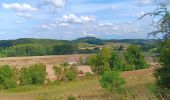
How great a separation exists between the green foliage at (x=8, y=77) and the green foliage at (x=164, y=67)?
65.9m

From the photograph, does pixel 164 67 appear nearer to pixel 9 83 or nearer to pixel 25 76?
pixel 9 83

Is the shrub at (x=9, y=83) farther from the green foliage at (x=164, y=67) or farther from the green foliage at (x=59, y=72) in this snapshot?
the green foliage at (x=164, y=67)

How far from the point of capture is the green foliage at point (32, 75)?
81312 mm

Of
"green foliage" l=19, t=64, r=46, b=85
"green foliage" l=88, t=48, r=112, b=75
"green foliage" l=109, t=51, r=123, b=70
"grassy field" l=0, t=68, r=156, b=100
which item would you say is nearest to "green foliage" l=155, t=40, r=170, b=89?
"grassy field" l=0, t=68, r=156, b=100

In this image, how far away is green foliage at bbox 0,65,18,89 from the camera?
255 feet

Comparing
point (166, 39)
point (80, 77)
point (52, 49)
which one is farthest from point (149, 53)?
point (52, 49)

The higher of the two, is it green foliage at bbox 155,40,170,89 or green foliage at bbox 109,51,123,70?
green foliage at bbox 155,40,170,89

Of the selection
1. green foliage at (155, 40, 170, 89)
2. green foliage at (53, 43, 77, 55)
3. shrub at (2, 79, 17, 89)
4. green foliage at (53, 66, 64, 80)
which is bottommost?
shrub at (2, 79, 17, 89)

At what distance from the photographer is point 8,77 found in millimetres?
80125

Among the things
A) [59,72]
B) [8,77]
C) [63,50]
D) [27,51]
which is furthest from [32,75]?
[27,51]

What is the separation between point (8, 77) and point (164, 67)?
228 feet

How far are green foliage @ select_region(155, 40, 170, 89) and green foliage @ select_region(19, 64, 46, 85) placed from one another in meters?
68.5

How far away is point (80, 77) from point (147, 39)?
262ft

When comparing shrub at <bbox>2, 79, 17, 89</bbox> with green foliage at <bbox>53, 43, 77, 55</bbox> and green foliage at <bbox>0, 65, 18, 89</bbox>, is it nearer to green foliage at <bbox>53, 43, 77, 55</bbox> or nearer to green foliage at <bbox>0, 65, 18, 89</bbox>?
green foliage at <bbox>0, 65, 18, 89</bbox>
